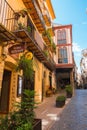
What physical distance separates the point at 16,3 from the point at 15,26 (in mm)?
1798

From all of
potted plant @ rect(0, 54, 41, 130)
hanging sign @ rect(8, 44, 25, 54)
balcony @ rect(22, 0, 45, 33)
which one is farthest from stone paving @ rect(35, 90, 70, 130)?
balcony @ rect(22, 0, 45, 33)

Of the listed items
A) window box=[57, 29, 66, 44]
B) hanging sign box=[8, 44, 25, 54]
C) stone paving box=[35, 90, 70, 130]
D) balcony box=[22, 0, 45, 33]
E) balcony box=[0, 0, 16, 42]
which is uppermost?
window box=[57, 29, 66, 44]

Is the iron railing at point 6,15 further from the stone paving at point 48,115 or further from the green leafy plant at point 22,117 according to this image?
the stone paving at point 48,115

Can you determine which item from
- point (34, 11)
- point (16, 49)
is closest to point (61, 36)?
point (34, 11)

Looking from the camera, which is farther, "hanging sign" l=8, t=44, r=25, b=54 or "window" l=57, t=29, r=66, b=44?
"window" l=57, t=29, r=66, b=44

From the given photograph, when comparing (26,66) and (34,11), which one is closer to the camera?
(26,66)

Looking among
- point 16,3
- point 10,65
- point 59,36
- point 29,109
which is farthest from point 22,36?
point 59,36

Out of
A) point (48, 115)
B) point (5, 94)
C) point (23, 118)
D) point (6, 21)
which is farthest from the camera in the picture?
point (5, 94)

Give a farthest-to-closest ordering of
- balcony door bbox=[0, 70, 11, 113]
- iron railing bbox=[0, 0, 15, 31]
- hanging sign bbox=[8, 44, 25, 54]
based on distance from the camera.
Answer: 1. balcony door bbox=[0, 70, 11, 113]
2. iron railing bbox=[0, 0, 15, 31]
3. hanging sign bbox=[8, 44, 25, 54]

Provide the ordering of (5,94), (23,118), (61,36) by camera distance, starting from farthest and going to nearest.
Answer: (61,36) → (5,94) → (23,118)

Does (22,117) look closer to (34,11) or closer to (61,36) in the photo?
(34,11)

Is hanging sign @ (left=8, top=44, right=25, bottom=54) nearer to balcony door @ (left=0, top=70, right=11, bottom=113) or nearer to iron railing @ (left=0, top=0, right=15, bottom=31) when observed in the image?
iron railing @ (left=0, top=0, right=15, bottom=31)

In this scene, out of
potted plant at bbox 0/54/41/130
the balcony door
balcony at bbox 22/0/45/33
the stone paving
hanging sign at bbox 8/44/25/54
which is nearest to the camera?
potted plant at bbox 0/54/41/130

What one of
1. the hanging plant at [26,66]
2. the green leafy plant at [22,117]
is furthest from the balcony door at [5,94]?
the green leafy plant at [22,117]
